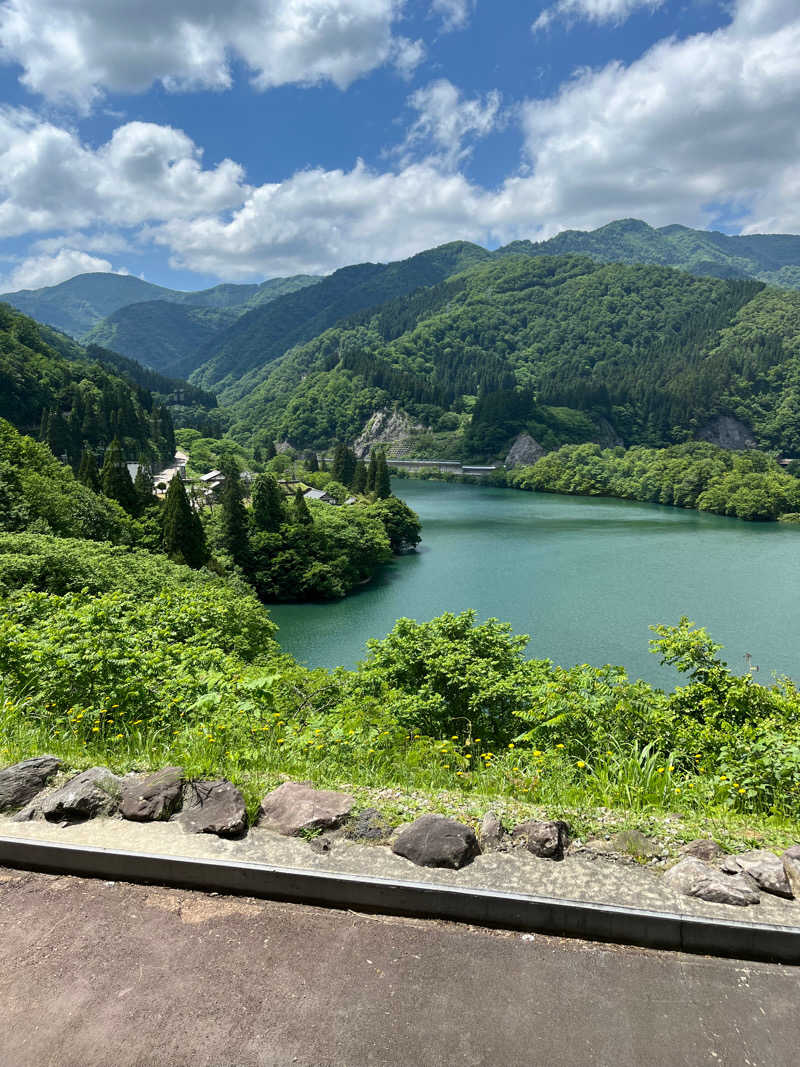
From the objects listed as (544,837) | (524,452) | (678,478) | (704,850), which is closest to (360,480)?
(678,478)

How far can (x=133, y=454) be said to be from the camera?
3848 inches

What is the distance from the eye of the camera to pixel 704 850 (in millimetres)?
4000

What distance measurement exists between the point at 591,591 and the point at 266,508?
27.4 meters

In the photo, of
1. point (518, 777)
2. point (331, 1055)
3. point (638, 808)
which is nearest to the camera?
point (331, 1055)

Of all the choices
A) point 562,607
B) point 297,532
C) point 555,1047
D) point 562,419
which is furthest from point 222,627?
point 562,419

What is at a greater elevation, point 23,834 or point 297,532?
point 23,834

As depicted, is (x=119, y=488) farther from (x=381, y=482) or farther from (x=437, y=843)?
(x=437, y=843)

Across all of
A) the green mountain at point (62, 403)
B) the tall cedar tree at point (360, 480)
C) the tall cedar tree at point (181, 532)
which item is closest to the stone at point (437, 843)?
the tall cedar tree at point (181, 532)

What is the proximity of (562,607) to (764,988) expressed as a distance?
40554 millimetres

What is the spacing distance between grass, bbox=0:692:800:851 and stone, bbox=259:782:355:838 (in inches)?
4.1

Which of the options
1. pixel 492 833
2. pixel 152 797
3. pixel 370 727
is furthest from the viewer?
pixel 370 727

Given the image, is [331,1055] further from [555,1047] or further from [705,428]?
[705,428]

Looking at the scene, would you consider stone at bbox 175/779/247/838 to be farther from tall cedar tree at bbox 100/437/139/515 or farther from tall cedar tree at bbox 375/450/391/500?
tall cedar tree at bbox 375/450/391/500

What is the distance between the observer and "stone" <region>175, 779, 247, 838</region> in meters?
4.19
